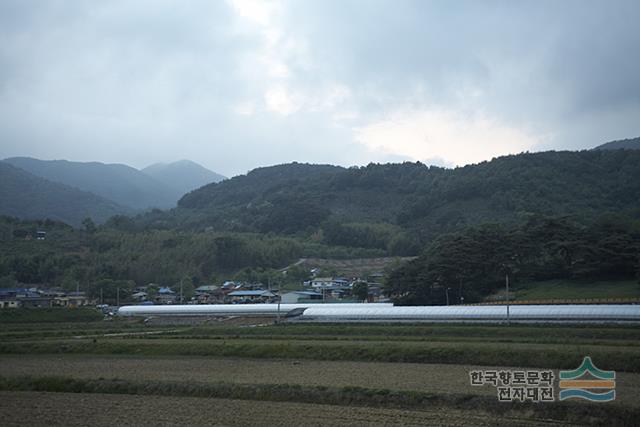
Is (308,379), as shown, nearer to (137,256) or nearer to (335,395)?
(335,395)

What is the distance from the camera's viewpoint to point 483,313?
40625 mm

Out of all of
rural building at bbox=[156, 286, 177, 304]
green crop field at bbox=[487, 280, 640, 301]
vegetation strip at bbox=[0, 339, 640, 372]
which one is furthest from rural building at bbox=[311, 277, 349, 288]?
vegetation strip at bbox=[0, 339, 640, 372]

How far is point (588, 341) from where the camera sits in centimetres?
2822

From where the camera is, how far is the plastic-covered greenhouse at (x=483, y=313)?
118 ft

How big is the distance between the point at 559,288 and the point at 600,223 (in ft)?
25.8

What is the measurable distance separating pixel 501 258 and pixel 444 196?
7806 cm

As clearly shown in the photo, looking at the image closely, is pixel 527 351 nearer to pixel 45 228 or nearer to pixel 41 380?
pixel 41 380

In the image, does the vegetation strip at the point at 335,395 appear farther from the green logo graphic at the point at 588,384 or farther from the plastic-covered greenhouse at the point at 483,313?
the plastic-covered greenhouse at the point at 483,313

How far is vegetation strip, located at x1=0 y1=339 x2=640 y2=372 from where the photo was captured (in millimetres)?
21438

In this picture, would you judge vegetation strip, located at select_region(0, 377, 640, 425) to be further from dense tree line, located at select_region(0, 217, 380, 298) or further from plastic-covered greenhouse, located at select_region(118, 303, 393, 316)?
dense tree line, located at select_region(0, 217, 380, 298)

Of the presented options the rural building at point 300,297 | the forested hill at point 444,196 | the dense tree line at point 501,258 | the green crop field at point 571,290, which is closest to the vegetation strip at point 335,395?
the green crop field at point 571,290

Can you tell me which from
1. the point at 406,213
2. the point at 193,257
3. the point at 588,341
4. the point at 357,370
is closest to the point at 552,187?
the point at 406,213

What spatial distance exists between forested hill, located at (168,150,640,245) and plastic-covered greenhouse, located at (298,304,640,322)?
57004 mm

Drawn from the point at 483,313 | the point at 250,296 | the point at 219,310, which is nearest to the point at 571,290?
the point at 483,313
